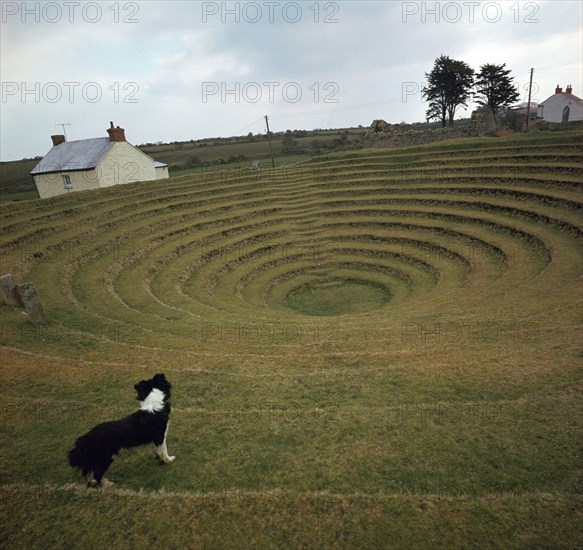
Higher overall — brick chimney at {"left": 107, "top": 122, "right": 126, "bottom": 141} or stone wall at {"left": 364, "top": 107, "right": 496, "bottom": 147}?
brick chimney at {"left": 107, "top": 122, "right": 126, "bottom": 141}

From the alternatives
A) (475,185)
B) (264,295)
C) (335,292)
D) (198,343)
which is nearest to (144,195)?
(264,295)

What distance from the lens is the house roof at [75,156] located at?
1508 inches

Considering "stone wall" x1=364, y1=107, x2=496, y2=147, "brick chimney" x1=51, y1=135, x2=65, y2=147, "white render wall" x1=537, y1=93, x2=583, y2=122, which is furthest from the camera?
"white render wall" x1=537, y1=93, x2=583, y2=122

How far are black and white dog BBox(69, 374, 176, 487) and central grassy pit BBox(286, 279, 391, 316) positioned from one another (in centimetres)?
1496

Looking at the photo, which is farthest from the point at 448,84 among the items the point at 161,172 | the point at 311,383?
the point at 311,383

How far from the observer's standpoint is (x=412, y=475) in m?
6.14

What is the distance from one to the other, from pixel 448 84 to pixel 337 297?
170ft

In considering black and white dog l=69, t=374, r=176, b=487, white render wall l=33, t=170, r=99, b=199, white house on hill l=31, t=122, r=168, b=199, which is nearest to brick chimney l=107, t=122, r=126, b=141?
white house on hill l=31, t=122, r=168, b=199

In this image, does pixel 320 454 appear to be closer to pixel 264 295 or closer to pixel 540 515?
pixel 540 515

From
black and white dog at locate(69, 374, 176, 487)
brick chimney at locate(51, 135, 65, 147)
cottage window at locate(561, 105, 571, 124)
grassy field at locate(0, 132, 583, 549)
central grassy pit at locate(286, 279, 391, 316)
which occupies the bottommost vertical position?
central grassy pit at locate(286, 279, 391, 316)

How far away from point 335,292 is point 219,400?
15663 mm

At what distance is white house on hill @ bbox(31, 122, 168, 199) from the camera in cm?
3812

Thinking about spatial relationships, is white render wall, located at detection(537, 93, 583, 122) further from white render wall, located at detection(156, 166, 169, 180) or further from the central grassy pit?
white render wall, located at detection(156, 166, 169, 180)

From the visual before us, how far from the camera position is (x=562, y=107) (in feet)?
204
